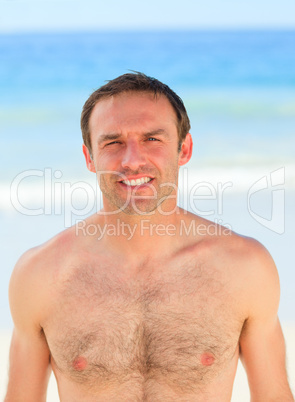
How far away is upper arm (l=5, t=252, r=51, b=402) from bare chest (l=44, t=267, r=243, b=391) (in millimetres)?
68

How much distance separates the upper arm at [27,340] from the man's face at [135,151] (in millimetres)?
437

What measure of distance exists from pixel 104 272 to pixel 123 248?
12cm

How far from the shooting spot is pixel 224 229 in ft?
8.23

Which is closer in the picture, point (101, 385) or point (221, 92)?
point (101, 385)

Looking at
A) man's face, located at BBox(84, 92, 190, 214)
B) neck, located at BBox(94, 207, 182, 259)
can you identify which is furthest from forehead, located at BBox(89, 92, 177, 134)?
neck, located at BBox(94, 207, 182, 259)

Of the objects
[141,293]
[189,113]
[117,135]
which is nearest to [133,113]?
[117,135]

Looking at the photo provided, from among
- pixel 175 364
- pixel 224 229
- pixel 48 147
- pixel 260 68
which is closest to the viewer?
pixel 175 364

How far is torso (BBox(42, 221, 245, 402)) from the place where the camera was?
2307 mm

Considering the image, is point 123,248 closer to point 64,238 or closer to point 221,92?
point 64,238

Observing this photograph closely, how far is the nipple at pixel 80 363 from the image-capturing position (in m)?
2.33

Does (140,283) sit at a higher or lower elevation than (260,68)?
lower

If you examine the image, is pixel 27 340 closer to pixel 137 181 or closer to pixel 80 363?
pixel 80 363

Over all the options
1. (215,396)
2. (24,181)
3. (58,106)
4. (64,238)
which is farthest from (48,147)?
(215,396)

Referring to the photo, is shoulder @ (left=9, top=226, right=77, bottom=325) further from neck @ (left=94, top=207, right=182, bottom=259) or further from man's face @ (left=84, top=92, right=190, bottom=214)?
man's face @ (left=84, top=92, right=190, bottom=214)
